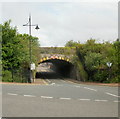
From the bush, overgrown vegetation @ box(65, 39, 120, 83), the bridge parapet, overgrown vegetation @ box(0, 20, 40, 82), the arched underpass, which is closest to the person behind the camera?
the bush

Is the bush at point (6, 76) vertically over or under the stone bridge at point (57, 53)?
under

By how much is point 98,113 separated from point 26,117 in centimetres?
241

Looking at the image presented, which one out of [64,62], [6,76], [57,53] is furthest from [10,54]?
[64,62]

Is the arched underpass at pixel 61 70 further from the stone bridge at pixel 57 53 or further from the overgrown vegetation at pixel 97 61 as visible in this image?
the overgrown vegetation at pixel 97 61

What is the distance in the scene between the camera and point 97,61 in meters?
39.4

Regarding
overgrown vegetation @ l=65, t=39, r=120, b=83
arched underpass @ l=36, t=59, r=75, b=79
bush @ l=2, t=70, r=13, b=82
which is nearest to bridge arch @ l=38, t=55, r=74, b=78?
arched underpass @ l=36, t=59, r=75, b=79

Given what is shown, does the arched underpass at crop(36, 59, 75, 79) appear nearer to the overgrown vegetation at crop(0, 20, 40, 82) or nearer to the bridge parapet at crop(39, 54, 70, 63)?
the bridge parapet at crop(39, 54, 70, 63)

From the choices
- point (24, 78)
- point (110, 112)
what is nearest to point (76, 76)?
point (24, 78)

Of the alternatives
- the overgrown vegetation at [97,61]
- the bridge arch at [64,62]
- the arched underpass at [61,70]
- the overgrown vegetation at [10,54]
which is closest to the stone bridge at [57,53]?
the bridge arch at [64,62]

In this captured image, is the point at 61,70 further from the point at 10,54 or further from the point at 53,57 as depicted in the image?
the point at 10,54

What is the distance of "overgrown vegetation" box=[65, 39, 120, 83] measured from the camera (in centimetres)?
3575

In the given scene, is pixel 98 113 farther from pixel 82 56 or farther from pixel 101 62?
pixel 82 56

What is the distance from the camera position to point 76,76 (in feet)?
153

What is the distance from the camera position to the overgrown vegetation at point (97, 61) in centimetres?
3575
